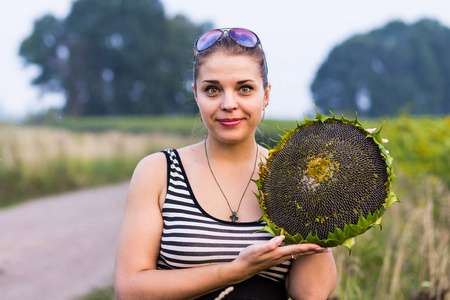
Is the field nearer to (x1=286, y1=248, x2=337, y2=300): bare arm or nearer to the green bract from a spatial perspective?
the green bract

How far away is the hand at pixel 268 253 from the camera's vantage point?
7.25ft

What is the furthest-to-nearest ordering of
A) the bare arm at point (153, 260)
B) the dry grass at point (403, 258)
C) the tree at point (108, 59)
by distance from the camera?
the tree at point (108, 59)
the dry grass at point (403, 258)
the bare arm at point (153, 260)

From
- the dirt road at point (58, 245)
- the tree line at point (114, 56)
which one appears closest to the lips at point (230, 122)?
the dirt road at point (58, 245)

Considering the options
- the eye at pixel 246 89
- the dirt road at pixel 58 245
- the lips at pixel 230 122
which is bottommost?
the dirt road at pixel 58 245

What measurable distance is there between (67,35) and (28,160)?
44800mm

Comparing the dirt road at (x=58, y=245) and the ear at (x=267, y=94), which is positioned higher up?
the ear at (x=267, y=94)

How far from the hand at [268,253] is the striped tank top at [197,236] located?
209 mm

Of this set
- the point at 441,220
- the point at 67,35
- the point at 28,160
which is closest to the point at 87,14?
the point at 67,35

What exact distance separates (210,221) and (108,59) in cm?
5264

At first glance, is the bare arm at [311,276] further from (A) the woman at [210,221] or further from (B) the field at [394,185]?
(B) the field at [394,185]

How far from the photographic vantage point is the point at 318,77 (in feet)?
245

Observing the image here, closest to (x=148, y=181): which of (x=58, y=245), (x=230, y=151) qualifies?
(x=230, y=151)

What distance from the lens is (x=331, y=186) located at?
2.27 metres

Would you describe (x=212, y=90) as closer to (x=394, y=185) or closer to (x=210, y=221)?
(x=210, y=221)
